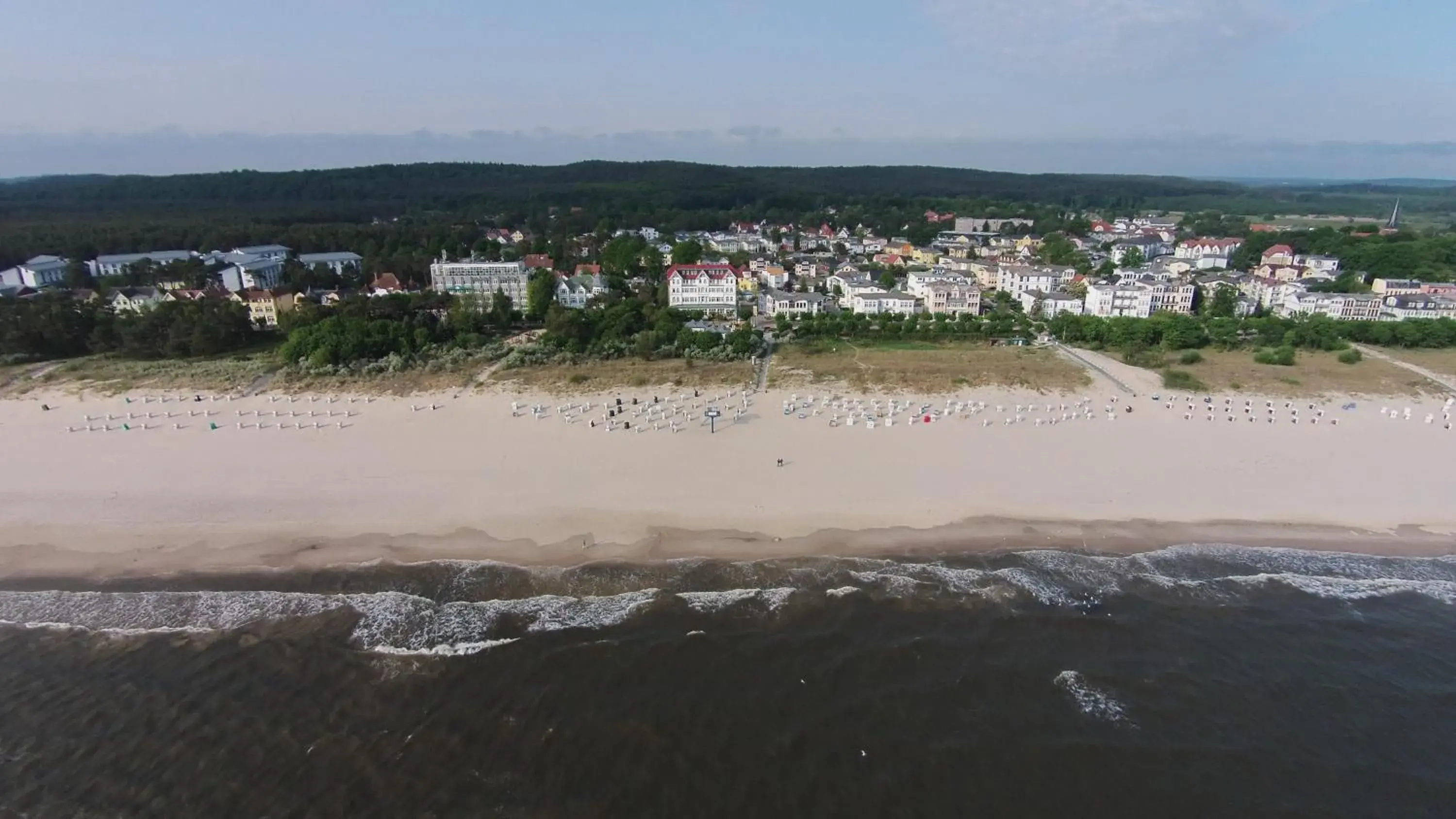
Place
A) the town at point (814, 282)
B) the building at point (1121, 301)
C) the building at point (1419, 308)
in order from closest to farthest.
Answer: the building at point (1419, 308), the town at point (814, 282), the building at point (1121, 301)

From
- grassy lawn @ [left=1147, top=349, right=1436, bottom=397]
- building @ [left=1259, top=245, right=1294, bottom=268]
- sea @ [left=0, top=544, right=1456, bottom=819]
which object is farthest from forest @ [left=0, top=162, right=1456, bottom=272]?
grassy lawn @ [left=1147, top=349, right=1436, bottom=397]

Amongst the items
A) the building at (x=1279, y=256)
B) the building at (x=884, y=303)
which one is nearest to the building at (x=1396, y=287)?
the building at (x=1279, y=256)

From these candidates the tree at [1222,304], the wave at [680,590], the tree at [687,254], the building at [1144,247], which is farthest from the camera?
the building at [1144,247]

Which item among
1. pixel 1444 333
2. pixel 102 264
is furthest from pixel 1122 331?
pixel 102 264

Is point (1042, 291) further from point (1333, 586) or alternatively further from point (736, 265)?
point (1333, 586)

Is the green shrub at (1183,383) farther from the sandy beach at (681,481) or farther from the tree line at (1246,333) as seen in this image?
the tree line at (1246,333)

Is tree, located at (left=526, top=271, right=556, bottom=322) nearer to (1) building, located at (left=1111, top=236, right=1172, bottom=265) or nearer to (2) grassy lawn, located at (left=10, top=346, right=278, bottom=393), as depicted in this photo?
(2) grassy lawn, located at (left=10, top=346, right=278, bottom=393)
